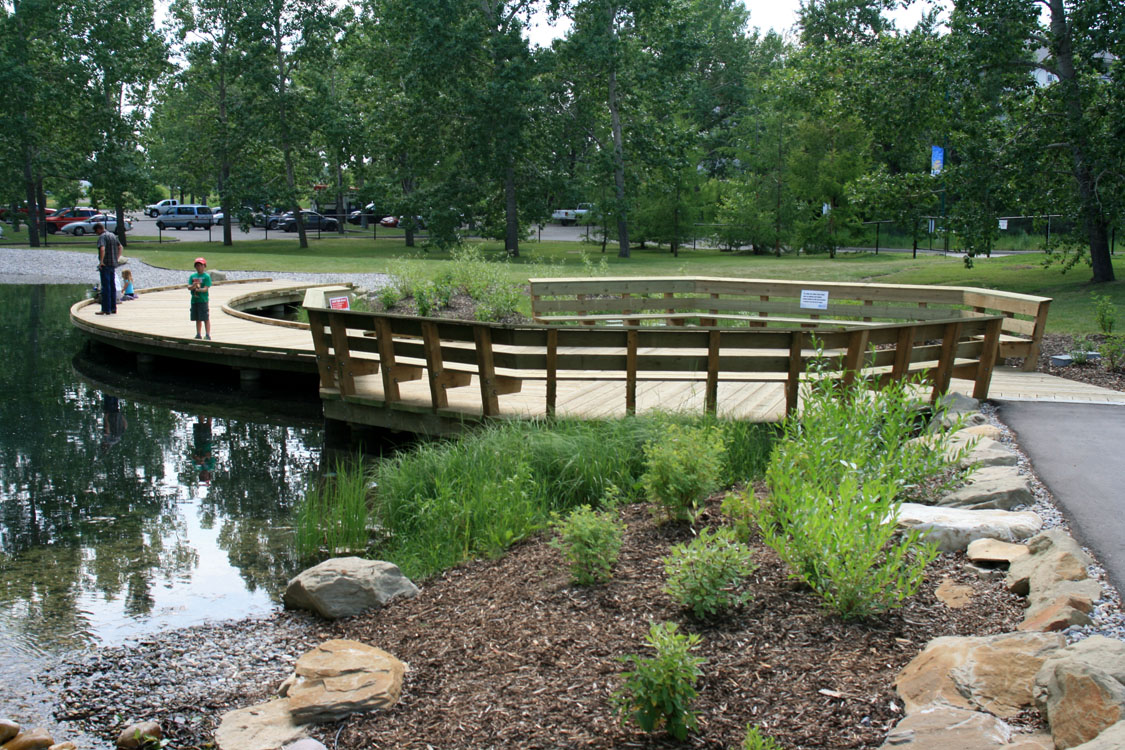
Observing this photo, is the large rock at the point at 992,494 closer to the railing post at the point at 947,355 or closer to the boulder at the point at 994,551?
the boulder at the point at 994,551

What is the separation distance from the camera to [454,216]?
Result: 39.2m

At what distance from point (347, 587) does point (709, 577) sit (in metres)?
2.43

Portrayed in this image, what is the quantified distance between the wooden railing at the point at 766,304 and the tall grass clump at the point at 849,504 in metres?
5.74

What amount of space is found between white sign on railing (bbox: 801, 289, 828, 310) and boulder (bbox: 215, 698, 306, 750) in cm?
827

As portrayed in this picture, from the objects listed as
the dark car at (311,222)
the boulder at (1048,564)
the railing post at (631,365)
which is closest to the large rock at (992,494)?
the boulder at (1048,564)

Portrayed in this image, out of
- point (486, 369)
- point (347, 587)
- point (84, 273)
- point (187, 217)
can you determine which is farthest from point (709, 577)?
point (187, 217)

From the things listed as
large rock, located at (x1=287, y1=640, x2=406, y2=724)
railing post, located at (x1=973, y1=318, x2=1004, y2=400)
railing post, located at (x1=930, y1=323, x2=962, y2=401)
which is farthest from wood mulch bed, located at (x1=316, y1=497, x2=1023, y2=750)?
railing post, located at (x1=973, y1=318, x2=1004, y2=400)

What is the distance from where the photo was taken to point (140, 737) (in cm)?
473

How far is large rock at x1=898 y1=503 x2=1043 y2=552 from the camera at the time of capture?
5535 mm

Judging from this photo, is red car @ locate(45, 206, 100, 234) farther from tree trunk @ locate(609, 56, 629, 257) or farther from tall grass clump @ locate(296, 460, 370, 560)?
tall grass clump @ locate(296, 460, 370, 560)

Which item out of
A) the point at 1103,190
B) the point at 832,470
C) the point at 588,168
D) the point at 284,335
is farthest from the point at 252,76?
the point at 832,470

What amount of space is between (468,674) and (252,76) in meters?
39.4

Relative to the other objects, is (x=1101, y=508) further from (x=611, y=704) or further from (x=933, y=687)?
(x=611, y=704)

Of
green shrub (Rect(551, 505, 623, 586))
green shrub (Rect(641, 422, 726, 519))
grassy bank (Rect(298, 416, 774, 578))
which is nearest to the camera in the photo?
green shrub (Rect(551, 505, 623, 586))
